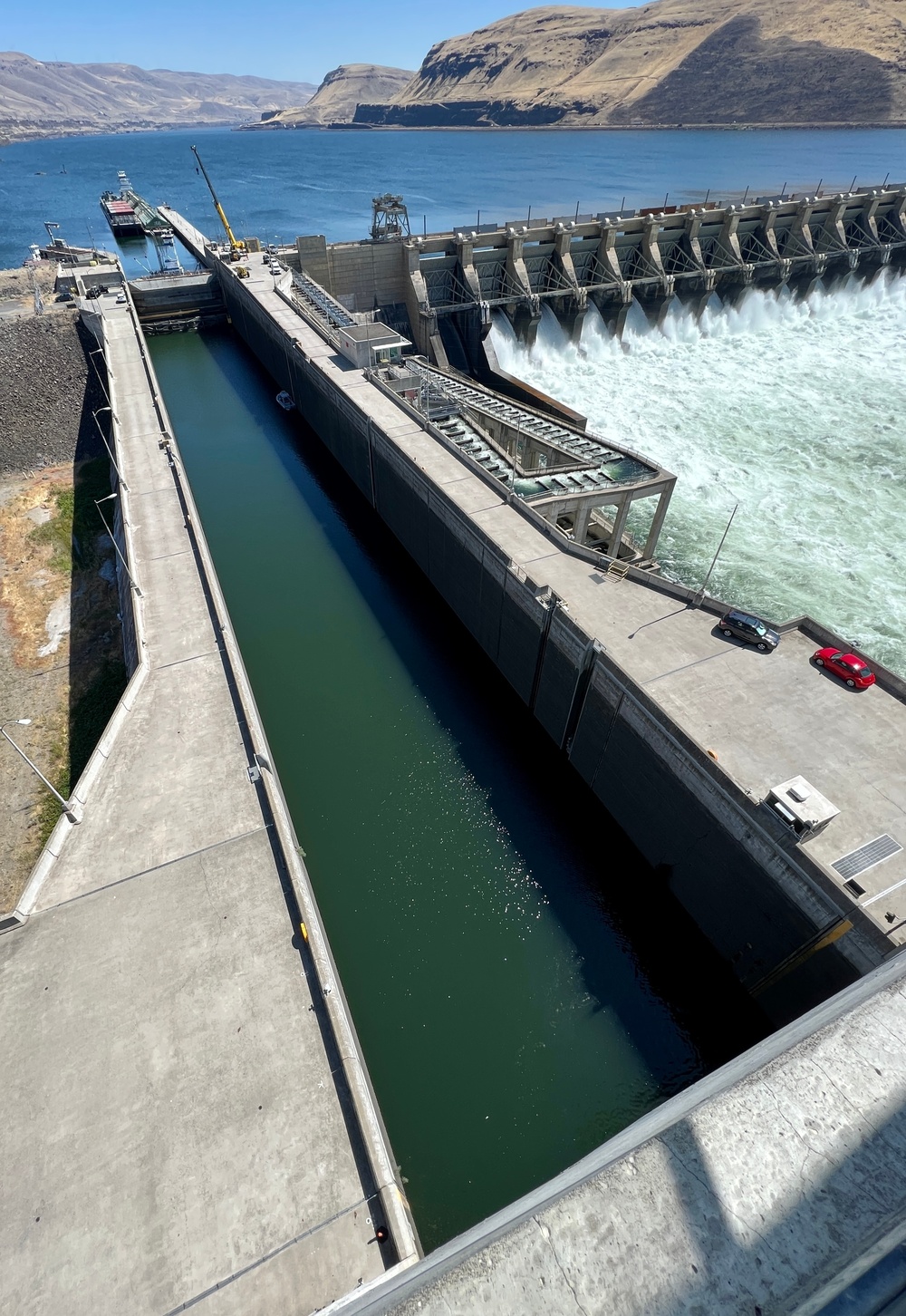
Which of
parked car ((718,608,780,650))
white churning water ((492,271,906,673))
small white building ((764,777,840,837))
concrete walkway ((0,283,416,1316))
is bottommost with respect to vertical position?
white churning water ((492,271,906,673))

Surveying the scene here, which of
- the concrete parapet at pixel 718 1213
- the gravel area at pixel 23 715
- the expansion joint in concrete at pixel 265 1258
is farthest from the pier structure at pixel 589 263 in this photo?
the expansion joint in concrete at pixel 265 1258

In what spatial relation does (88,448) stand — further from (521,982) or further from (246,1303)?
(246,1303)

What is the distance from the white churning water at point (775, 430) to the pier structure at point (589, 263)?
2.11m

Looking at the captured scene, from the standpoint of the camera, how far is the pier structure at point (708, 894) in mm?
8766

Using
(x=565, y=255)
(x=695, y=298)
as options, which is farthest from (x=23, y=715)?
(x=695, y=298)

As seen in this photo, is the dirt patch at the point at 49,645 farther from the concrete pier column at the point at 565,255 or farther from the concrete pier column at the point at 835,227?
the concrete pier column at the point at 835,227

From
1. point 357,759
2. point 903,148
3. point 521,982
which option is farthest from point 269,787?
point 903,148

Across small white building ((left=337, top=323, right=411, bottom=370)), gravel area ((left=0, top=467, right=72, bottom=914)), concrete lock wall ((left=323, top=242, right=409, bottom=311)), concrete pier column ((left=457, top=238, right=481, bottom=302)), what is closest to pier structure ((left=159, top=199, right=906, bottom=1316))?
small white building ((left=337, top=323, right=411, bottom=370))

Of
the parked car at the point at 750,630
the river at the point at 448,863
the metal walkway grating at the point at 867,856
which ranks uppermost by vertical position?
the parked car at the point at 750,630

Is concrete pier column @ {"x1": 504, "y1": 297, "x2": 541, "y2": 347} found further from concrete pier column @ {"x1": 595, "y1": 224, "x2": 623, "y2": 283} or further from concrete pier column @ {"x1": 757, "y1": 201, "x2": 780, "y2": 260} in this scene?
concrete pier column @ {"x1": 757, "y1": 201, "x2": 780, "y2": 260}

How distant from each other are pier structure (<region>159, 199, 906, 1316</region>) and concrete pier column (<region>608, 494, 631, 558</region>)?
5.38 m

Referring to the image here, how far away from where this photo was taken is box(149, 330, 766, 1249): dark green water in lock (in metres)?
17.0

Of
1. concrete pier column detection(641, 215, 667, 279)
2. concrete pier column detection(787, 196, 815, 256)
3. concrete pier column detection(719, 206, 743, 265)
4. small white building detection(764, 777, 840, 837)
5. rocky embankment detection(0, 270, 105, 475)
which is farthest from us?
concrete pier column detection(787, 196, 815, 256)

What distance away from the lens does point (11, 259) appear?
87.9 meters
